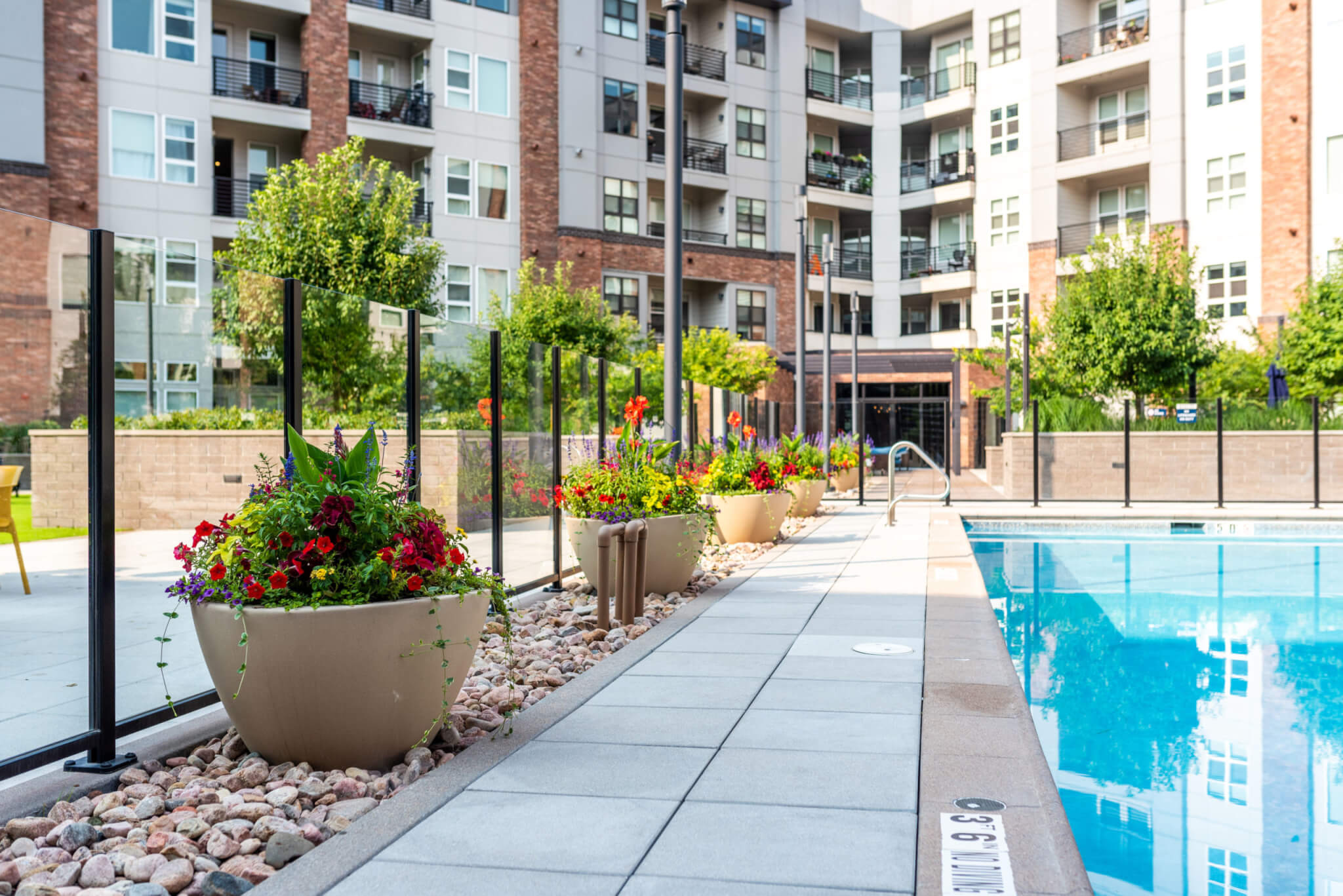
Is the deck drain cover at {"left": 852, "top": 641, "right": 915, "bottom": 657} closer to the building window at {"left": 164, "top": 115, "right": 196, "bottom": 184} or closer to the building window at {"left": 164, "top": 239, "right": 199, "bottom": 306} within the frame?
the building window at {"left": 164, "top": 239, "right": 199, "bottom": 306}

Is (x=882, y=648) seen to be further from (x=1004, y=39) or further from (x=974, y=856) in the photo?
(x=1004, y=39)

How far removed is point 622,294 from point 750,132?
8.61 meters

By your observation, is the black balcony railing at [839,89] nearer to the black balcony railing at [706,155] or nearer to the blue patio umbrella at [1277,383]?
the black balcony railing at [706,155]

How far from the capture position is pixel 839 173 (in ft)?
147

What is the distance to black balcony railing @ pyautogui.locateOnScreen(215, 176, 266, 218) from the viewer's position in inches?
1141

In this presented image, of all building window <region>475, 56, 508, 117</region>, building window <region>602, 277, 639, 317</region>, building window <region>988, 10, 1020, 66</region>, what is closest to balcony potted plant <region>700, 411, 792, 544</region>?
building window <region>475, 56, 508, 117</region>

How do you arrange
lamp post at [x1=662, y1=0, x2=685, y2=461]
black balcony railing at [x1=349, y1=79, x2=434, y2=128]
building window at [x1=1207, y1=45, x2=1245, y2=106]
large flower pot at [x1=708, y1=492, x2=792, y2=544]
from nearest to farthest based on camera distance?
lamp post at [x1=662, y1=0, x2=685, y2=461] < large flower pot at [x1=708, y1=492, x2=792, y2=544] < black balcony railing at [x1=349, y1=79, x2=434, y2=128] < building window at [x1=1207, y1=45, x2=1245, y2=106]

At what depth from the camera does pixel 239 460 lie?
220 inches

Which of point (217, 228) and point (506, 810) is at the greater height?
point (217, 228)

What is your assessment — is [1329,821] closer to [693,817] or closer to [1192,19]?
[693,817]

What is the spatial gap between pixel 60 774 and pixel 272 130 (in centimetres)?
2872

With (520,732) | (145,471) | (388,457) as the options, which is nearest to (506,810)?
(520,732)

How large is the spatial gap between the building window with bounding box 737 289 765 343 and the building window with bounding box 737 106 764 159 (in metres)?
4.94

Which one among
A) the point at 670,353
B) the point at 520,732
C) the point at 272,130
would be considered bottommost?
the point at 520,732
